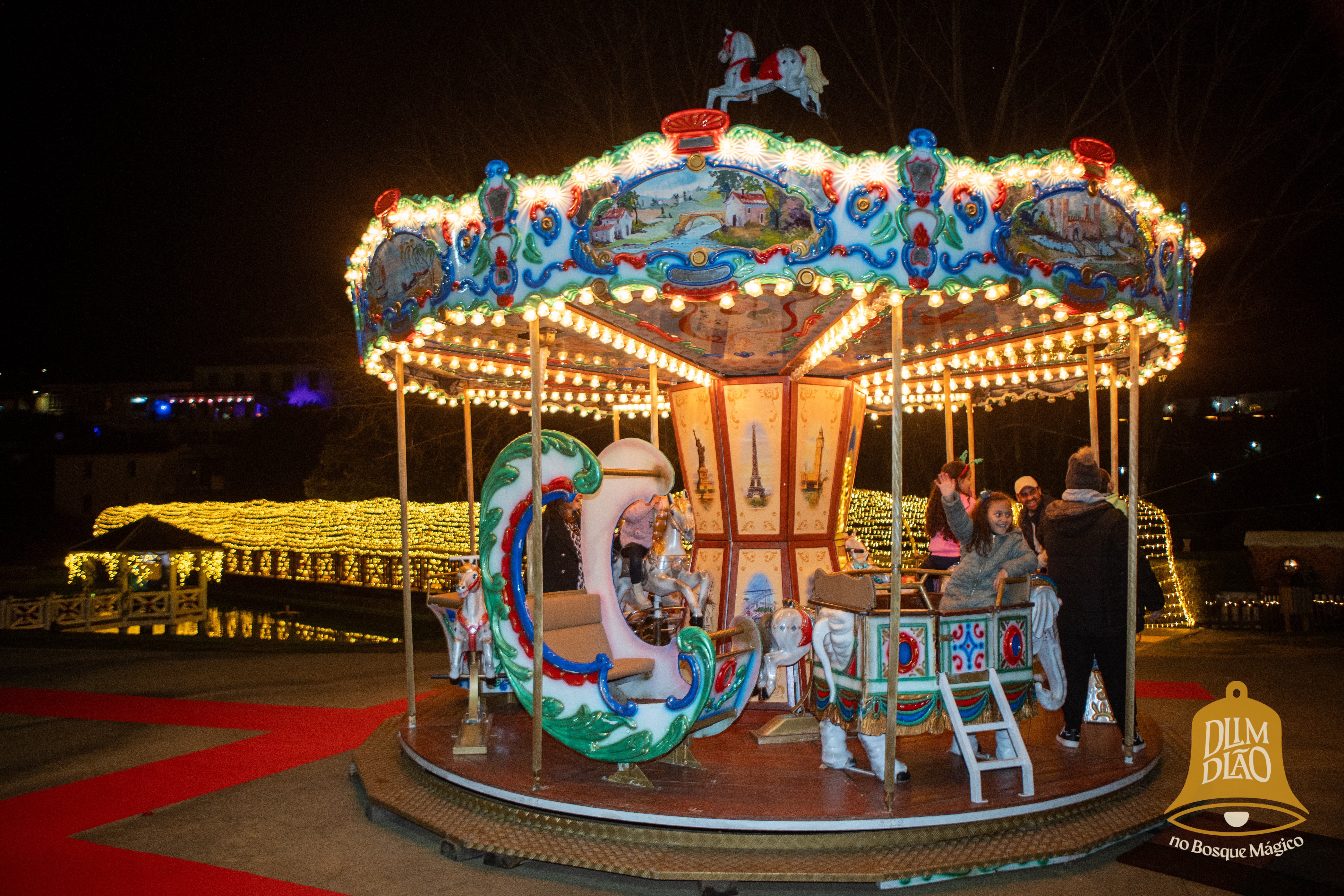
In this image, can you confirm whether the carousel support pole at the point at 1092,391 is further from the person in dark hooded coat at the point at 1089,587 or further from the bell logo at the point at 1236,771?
the bell logo at the point at 1236,771

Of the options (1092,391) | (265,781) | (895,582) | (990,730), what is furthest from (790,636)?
(1092,391)

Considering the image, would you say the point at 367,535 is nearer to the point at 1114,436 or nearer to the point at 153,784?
the point at 153,784

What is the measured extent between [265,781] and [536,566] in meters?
2.53

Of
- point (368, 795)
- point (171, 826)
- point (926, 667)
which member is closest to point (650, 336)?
point (926, 667)

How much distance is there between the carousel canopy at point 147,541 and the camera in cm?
1648

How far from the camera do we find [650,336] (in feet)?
21.6

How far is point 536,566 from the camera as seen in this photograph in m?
4.77

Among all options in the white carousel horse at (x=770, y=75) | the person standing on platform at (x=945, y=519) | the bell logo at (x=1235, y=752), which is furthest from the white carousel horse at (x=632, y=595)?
the bell logo at (x=1235, y=752)

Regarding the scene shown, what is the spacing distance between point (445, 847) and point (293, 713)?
153 inches

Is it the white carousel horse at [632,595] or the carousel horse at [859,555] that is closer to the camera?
the carousel horse at [859,555]

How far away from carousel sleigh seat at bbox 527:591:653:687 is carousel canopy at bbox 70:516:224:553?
12940 millimetres

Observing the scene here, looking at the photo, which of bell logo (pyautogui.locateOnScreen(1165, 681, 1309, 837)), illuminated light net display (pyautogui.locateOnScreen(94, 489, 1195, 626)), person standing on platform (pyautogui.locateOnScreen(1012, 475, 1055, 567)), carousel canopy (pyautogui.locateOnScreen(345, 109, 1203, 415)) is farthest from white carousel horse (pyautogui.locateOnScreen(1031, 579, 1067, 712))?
illuminated light net display (pyautogui.locateOnScreen(94, 489, 1195, 626))

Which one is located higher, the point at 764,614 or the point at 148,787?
the point at 764,614

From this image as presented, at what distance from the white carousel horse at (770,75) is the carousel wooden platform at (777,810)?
3369 millimetres
